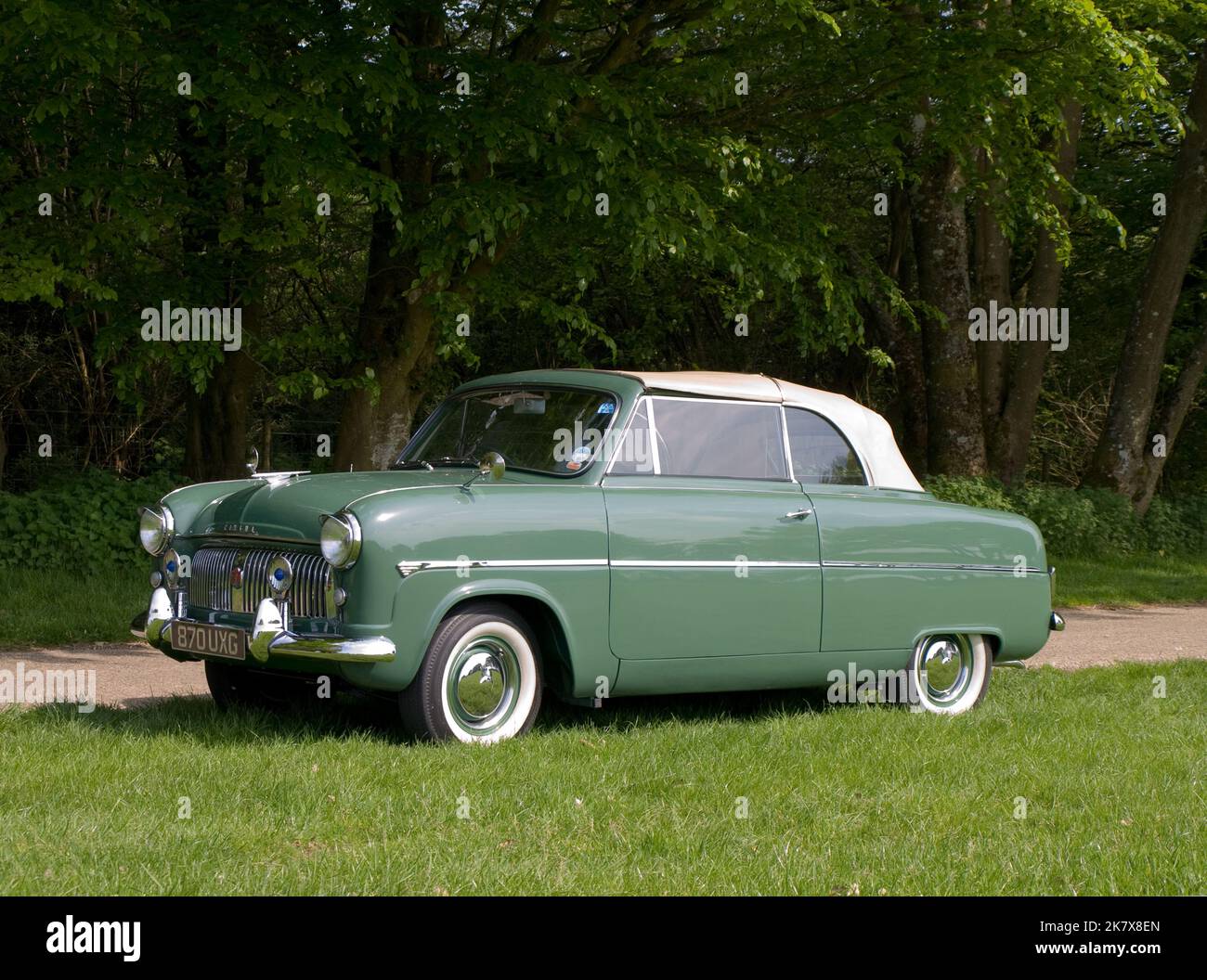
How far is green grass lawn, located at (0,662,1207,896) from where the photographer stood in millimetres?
4523

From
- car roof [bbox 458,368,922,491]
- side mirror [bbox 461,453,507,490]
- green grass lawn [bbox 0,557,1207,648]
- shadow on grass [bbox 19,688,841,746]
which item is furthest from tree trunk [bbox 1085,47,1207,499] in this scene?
side mirror [bbox 461,453,507,490]

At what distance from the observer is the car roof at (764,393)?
739cm

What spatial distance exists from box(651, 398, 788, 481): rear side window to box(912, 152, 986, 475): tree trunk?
12117 mm

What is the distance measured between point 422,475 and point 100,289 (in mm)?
5398

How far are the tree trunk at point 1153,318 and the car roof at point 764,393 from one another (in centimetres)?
1380

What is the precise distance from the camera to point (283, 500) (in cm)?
666

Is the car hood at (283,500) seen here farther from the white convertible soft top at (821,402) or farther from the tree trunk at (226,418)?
the tree trunk at (226,418)

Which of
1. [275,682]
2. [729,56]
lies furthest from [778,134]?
[275,682]

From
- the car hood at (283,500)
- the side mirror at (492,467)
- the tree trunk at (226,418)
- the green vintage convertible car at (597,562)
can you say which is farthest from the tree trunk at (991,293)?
the car hood at (283,500)

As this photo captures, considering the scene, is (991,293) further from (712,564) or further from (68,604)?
(712,564)

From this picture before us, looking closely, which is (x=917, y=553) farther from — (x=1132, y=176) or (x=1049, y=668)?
(x=1132, y=176)

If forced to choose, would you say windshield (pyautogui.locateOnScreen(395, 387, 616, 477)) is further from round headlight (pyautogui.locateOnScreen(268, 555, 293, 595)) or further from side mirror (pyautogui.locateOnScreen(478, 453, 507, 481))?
Result: round headlight (pyautogui.locateOnScreen(268, 555, 293, 595))

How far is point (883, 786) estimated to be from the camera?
5.86 metres

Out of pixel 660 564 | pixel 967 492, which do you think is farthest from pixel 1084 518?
pixel 660 564
